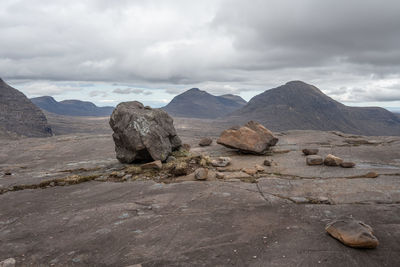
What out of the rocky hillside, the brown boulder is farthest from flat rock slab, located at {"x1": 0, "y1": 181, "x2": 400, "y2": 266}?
the rocky hillside

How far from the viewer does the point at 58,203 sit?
796 cm

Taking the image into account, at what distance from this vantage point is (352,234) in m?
5.12

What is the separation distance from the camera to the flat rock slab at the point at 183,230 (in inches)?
195

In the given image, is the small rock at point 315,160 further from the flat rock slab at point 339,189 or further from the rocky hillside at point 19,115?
the rocky hillside at point 19,115

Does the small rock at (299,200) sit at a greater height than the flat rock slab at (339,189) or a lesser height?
lesser

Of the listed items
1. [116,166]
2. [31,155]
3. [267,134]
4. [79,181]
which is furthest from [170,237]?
[31,155]

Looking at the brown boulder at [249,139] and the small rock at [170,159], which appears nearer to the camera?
the small rock at [170,159]

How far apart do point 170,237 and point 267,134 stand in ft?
30.6

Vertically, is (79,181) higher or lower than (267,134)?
lower

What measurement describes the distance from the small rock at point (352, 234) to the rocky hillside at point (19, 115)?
14418cm

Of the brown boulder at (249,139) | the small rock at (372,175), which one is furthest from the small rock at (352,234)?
the brown boulder at (249,139)

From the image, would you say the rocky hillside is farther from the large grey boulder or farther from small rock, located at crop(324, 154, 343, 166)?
small rock, located at crop(324, 154, 343, 166)

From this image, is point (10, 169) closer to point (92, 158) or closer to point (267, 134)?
point (92, 158)

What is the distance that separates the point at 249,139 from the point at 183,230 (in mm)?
8081
